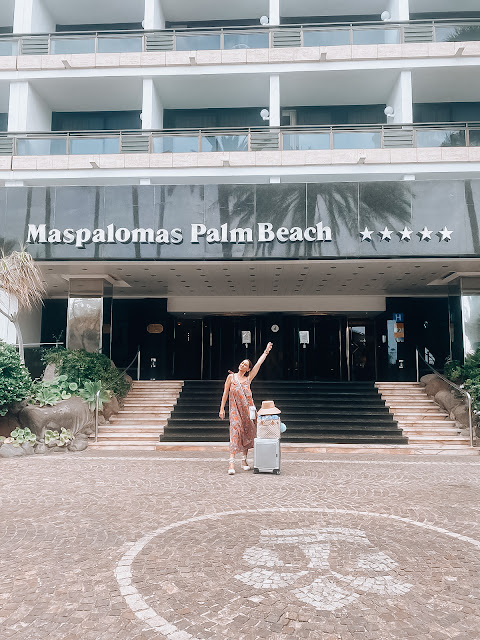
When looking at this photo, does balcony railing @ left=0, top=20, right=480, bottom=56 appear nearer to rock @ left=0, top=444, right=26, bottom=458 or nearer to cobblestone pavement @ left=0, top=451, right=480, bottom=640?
rock @ left=0, top=444, right=26, bottom=458

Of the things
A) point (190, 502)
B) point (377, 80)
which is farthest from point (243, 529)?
point (377, 80)

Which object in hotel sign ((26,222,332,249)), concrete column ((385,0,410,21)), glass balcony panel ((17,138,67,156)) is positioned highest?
concrete column ((385,0,410,21))

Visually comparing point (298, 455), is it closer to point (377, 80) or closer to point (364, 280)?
point (364, 280)

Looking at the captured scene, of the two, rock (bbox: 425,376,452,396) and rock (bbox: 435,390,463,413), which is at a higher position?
rock (bbox: 425,376,452,396)

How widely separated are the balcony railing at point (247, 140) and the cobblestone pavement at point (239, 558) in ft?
41.1

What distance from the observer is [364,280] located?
1533cm

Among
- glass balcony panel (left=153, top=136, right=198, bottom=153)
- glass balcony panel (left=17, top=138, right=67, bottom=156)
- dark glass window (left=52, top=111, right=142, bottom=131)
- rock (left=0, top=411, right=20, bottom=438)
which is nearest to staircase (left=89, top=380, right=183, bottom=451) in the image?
rock (left=0, top=411, right=20, bottom=438)

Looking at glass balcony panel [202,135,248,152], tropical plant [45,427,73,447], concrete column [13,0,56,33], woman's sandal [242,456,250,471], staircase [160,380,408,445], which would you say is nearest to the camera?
woman's sandal [242,456,250,471]

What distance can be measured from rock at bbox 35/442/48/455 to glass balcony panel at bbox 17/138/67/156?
10915 mm

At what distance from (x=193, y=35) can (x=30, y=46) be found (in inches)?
248

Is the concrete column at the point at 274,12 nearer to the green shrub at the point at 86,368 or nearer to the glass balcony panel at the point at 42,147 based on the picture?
the glass balcony panel at the point at 42,147

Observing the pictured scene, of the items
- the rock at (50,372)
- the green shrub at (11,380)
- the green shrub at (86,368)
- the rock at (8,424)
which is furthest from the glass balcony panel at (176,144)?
the rock at (8,424)

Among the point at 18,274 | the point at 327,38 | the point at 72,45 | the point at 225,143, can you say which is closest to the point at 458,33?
the point at 327,38

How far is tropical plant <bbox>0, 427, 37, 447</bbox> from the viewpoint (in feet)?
34.4
